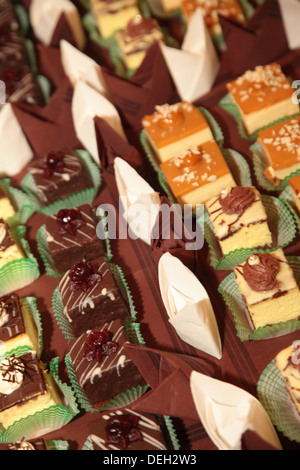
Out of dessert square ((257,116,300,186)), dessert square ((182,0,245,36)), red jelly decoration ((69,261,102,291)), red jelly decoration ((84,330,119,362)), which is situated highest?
dessert square ((182,0,245,36))

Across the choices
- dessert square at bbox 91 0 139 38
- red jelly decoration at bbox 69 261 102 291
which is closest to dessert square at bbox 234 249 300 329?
red jelly decoration at bbox 69 261 102 291

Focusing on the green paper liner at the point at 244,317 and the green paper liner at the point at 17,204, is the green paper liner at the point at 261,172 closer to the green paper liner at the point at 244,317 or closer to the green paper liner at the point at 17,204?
the green paper liner at the point at 244,317

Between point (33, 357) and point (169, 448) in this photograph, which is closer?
point (169, 448)

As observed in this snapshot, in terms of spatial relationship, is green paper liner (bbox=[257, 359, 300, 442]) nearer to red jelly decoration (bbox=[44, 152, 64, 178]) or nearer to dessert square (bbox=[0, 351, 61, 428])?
dessert square (bbox=[0, 351, 61, 428])

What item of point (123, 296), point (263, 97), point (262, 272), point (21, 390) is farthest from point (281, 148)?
point (21, 390)

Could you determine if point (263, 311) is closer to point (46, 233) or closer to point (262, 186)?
point (262, 186)

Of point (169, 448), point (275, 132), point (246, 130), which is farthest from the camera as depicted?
point (246, 130)

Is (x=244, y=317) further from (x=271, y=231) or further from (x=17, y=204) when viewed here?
(x=17, y=204)

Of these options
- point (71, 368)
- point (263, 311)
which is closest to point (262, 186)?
point (263, 311)
